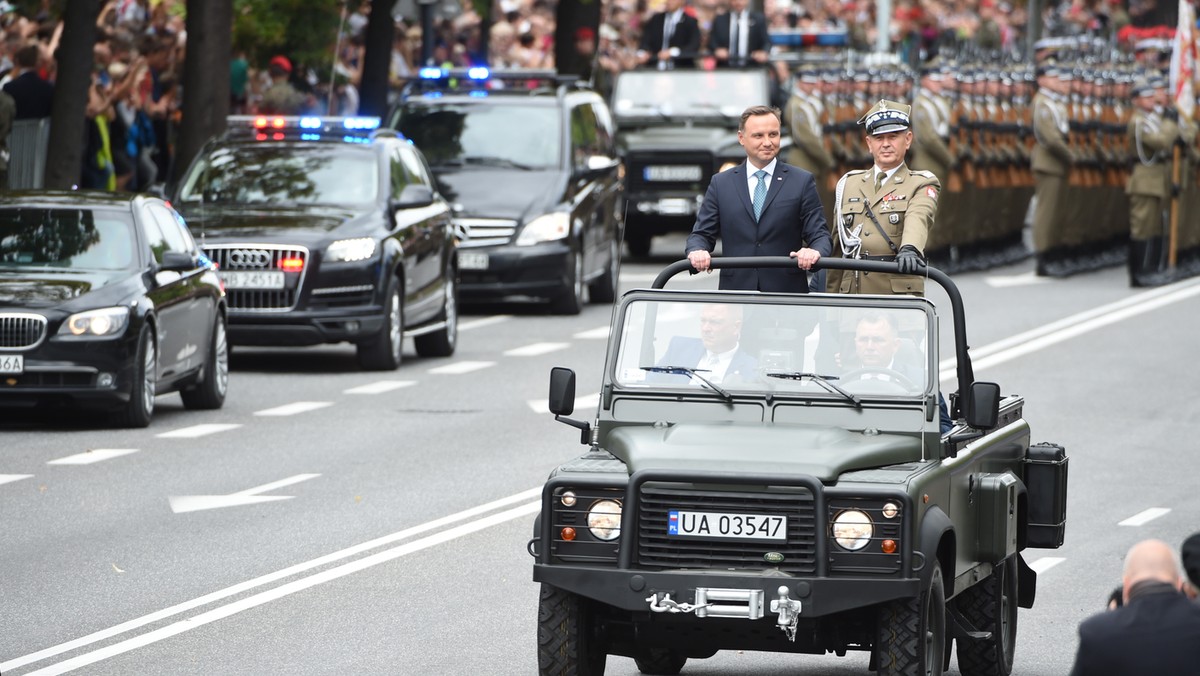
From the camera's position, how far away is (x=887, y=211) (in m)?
10.3

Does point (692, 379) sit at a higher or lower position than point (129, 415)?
higher

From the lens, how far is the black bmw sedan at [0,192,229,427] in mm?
15961

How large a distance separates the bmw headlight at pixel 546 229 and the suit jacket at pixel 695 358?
1575 centimetres

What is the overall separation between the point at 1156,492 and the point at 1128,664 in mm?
8945

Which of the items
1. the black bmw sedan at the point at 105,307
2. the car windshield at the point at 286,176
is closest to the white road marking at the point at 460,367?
the car windshield at the point at 286,176

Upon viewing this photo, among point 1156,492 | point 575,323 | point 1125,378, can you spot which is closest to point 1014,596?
point 1156,492

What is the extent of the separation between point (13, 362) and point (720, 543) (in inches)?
356

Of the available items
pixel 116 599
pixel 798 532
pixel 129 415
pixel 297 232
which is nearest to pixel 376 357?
pixel 297 232

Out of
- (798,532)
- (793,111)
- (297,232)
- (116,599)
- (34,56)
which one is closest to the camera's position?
→ (798,532)

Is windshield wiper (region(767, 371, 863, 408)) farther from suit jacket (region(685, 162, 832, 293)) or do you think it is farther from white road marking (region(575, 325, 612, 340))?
white road marking (region(575, 325, 612, 340))

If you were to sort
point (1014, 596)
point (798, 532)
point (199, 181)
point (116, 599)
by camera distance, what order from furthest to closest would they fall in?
point (199, 181)
point (116, 599)
point (1014, 596)
point (798, 532)

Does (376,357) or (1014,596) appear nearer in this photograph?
(1014,596)

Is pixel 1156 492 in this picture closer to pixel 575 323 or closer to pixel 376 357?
pixel 376 357

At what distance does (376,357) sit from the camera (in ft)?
67.0
